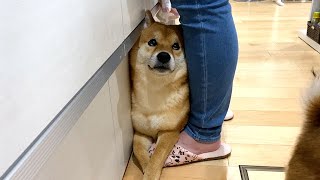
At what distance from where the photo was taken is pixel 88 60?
60cm

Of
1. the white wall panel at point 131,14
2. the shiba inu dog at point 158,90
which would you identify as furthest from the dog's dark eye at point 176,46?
the white wall panel at point 131,14

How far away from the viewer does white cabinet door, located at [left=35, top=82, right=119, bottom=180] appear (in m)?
0.53

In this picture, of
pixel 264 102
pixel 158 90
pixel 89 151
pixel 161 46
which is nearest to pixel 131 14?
pixel 161 46

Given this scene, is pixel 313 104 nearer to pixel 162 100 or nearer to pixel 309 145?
pixel 309 145

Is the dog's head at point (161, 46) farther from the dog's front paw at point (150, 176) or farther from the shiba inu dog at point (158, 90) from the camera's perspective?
the dog's front paw at point (150, 176)

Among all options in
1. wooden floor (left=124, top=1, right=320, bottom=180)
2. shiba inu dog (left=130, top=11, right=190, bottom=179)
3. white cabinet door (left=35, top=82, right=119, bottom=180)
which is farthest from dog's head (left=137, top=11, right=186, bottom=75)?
wooden floor (left=124, top=1, right=320, bottom=180)

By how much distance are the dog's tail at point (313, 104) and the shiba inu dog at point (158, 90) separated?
397 mm

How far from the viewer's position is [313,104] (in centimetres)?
65

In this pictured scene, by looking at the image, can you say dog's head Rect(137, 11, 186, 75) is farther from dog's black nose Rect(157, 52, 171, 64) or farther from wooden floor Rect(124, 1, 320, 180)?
wooden floor Rect(124, 1, 320, 180)

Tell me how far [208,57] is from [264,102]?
58 centimetres

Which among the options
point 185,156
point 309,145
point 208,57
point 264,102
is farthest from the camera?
point 264,102

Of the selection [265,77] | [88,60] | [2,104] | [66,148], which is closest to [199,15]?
[88,60]

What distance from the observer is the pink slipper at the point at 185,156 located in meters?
1.01

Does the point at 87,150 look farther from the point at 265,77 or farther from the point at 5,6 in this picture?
the point at 265,77
